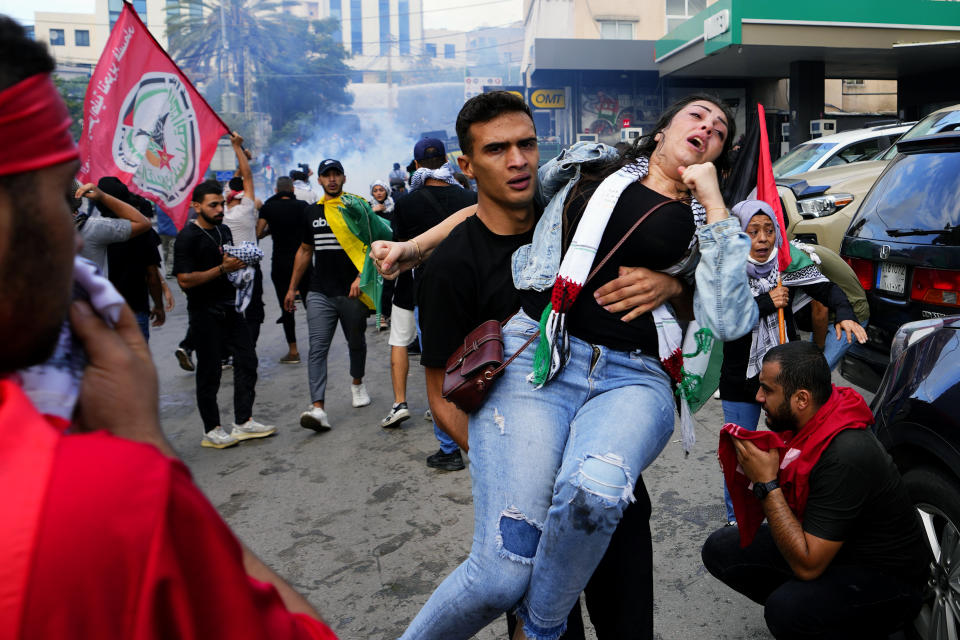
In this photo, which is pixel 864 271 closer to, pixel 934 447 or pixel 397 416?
pixel 934 447

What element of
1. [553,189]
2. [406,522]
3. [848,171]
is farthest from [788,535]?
[848,171]

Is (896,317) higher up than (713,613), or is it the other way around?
(896,317)

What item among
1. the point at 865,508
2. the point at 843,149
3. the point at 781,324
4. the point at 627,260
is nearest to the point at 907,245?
Result: the point at 781,324

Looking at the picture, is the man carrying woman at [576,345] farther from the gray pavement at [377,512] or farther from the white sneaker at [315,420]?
the white sneaker at [315,420]

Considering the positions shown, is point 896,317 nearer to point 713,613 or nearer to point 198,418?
point 713,613

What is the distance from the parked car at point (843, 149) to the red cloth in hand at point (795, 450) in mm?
10208

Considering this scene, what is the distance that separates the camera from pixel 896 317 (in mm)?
5062

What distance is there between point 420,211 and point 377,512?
2.48 m

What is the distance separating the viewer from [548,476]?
2443 mm

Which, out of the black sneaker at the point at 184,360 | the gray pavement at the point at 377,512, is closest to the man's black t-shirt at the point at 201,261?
the gray pavement at the point at 377,512

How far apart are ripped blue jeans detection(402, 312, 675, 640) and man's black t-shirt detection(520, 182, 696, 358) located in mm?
50

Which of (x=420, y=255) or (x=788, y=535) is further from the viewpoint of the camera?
(x=420, y=255)

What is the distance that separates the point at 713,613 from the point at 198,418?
17.1 feet

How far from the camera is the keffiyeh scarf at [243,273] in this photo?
640 cm
